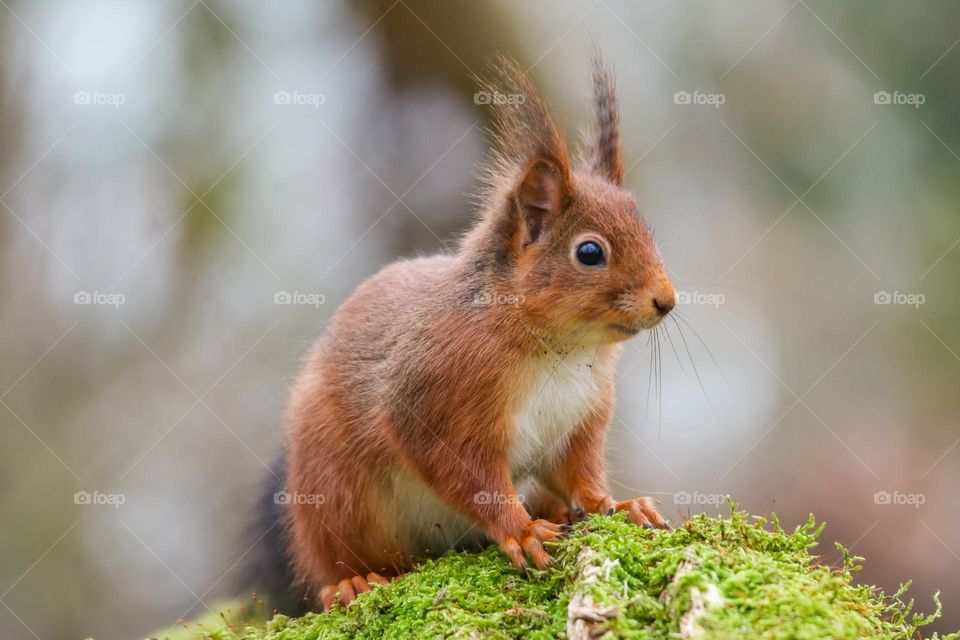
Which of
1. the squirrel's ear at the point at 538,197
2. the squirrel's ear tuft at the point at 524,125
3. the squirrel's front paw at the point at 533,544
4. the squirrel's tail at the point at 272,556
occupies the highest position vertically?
the squirrel's ear tuft at the point at 524,125

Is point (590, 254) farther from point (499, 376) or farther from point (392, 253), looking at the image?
point (392, 253)

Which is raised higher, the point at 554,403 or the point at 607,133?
the point at 607,133

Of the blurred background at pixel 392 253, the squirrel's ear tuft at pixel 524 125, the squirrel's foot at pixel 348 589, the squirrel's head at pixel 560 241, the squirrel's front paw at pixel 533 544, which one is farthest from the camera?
the blurred background at pixel 392 253

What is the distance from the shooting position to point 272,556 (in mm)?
4445

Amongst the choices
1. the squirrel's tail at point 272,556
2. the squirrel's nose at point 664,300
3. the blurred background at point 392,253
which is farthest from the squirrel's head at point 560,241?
the blurred background at point 392,253

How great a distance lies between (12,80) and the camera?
19.8ft

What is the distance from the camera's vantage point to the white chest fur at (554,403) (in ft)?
10.5

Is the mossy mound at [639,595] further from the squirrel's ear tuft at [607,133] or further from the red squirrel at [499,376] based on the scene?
A: the squirrel's ear tuft at [607,133]

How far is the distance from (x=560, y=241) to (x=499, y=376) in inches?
22.5

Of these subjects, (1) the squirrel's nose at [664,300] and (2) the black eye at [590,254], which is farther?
(2) the black eye at [590,254]

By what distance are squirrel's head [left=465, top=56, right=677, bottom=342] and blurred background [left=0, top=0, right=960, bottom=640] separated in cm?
257

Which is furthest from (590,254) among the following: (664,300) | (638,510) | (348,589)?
(348,589)

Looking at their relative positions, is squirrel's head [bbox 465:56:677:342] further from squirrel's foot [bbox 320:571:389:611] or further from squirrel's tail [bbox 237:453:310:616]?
squirrel's tail [bbox 237:453:310:616]

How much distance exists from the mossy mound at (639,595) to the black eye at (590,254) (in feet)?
3.08
